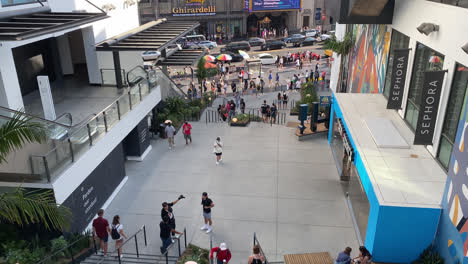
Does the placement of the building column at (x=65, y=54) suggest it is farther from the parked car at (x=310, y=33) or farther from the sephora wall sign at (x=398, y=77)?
the parked car at (x=310, y=33)

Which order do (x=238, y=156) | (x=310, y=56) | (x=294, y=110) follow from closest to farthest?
(x=238, y=156) → (x=294, y=110) → (x=310, y=56)

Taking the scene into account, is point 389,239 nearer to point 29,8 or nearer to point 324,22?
point 29,8

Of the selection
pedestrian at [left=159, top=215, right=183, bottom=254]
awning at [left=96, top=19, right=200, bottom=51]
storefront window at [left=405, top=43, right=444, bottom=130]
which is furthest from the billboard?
pedestrian at [left=159, top=215, right=183, bottom=254]

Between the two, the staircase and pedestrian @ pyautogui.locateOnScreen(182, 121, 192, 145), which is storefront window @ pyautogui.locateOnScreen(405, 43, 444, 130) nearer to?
the staircase

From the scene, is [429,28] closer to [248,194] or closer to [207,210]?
[248,194]

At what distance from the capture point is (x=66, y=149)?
10719 mm

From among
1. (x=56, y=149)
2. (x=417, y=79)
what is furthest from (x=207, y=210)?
(x=417, y=79)

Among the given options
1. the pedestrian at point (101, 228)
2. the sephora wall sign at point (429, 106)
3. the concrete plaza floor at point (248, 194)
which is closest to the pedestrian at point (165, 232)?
the concrete plaza floor at point (248, 194)

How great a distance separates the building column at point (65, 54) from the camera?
19438 millimetres

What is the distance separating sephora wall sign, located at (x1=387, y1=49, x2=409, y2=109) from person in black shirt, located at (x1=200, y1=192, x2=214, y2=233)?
23.2 feet

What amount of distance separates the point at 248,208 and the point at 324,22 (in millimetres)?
51709

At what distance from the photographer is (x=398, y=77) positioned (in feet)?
42.6

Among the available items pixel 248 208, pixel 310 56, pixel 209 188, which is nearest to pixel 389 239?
pixel 248 208

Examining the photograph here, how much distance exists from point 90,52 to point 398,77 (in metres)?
13.5
